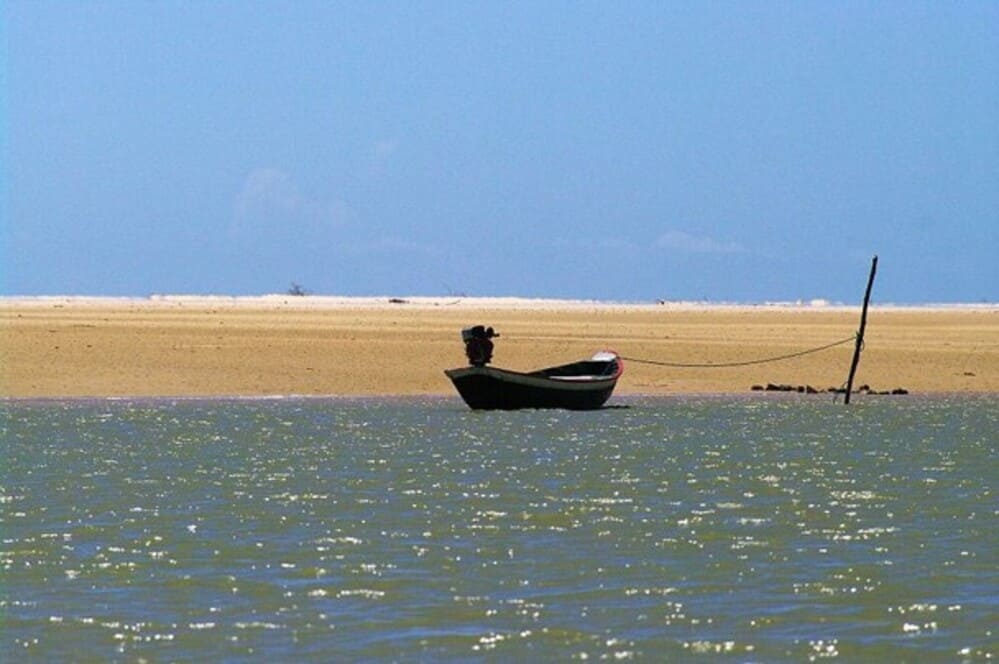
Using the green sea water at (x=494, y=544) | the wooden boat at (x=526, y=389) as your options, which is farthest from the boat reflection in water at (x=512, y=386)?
the green sea water at (x=494, y=544)

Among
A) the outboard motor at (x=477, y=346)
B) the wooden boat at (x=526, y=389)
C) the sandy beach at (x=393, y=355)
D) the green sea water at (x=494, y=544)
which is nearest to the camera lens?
the green sea water at (x=494, y=544)

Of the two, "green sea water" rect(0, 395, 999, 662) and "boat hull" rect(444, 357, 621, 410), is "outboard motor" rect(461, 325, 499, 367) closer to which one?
"boat hull" rect(444, 357, 621, 410)

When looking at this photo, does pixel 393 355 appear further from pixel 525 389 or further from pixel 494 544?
pixel 494 544

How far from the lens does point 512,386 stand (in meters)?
35.5

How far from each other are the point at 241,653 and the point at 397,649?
3.35ft

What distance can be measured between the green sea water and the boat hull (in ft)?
15.1

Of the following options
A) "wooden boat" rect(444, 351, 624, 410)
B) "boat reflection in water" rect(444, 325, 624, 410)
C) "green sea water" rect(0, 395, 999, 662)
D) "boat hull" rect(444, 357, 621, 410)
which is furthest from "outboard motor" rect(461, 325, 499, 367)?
"green sea water" rect(0, 395, 999, 662)

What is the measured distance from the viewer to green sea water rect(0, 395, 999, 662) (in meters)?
12.4

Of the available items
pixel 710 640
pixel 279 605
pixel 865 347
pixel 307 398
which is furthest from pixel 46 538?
pixel 865 347

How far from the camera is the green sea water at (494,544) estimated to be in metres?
12.4

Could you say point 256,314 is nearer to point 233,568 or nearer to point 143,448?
point 143,448

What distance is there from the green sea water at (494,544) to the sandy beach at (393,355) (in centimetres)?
1077

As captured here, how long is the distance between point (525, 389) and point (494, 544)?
62.8 ft

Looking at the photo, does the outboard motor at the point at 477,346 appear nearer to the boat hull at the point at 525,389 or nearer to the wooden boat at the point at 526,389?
the wooden boat at the point at 526,389
